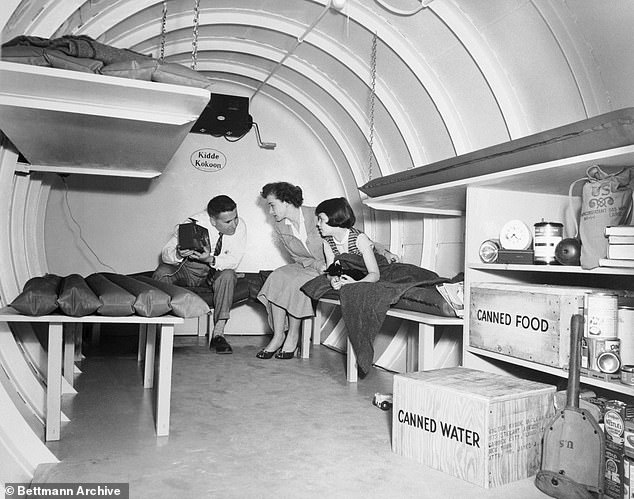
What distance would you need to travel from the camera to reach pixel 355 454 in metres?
2.50

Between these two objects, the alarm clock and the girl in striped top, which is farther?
the girl in striped top

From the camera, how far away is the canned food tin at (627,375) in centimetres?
211

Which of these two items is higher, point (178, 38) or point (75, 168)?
point (178, 38)

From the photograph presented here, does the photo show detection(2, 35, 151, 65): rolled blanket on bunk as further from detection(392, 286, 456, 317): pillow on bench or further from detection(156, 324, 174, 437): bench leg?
detection(392, 286, 456, 317): pillow on bench

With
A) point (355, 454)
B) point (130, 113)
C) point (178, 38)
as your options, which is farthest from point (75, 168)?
point (355, 454)

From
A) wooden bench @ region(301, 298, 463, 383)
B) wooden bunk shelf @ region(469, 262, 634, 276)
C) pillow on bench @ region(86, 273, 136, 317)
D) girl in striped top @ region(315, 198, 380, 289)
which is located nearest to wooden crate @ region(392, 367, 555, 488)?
wooden bunk shelf @ region(469, 262, 634, 276)

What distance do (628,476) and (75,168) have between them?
3936 millimetres

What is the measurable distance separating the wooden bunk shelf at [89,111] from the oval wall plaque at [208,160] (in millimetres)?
2706

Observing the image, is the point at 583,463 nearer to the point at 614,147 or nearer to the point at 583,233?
the point at 583,233

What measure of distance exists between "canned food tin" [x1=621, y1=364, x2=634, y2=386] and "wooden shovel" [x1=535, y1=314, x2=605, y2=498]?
0.17m

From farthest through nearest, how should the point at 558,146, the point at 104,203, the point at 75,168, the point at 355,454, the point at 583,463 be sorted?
the point at 104,203 → the point at 75,168 → the point at 355,454 → the point at 558,146 → the point at 583,463

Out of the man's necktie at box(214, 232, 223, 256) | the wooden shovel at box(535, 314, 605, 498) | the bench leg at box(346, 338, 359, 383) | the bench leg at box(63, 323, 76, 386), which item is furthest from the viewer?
the man's necktie at box(214, 232, 223, 256)

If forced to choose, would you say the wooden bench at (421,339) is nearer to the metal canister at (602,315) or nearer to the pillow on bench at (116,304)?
the metal canister at (602,315)

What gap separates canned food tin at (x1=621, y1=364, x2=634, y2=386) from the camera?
6.93 feet
